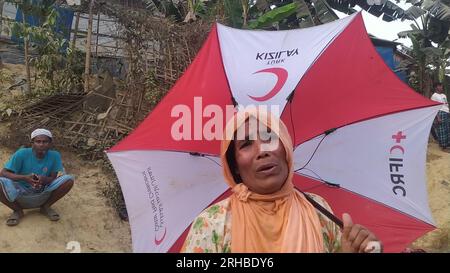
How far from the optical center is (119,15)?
7.41 m

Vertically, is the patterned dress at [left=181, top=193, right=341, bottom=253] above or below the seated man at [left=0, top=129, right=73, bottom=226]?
above

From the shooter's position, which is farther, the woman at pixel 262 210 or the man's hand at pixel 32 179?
the man's hand at pixel 32 179

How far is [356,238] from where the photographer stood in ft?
5.44

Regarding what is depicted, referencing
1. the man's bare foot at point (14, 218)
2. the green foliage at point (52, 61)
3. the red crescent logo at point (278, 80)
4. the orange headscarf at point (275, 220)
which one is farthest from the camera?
the green foliage at point (52, 61)

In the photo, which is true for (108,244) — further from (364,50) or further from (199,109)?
(364,50)

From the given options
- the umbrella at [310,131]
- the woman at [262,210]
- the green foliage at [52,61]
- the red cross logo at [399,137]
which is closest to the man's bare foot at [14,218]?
the umbrella at [310,131]

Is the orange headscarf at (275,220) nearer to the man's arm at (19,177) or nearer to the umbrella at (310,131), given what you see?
the umbrella at (310,131)

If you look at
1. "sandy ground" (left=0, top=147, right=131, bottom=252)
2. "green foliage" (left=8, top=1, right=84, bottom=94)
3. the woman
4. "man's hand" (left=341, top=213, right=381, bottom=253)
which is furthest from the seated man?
"man's hand" (left=341, top=213, right=381, bottom=253)

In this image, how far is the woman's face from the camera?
1.94 meters

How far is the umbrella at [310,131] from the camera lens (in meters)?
2.72

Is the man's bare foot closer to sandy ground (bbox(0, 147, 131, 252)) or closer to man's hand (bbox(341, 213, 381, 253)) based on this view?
sandy ground (bbox(0, 147, 131, 252))

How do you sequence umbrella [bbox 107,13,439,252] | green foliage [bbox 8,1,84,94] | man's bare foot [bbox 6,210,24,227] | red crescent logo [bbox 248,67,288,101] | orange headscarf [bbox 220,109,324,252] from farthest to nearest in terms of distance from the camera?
green foliage [bbox 8,1,84,94], man's bare foot [bbox 6,210,24,227], red crescent logo [bbox 248,67,288,101], umbrella [bbox 107,13,439,252], orange headscarf [bbox 220,109,324,252]

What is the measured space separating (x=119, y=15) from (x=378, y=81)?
17.9ft

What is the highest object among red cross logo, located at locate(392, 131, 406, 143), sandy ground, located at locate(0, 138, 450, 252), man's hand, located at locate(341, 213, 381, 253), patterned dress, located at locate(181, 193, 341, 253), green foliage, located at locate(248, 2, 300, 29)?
green foliage, located at locate(248, 2, 300, 29)
